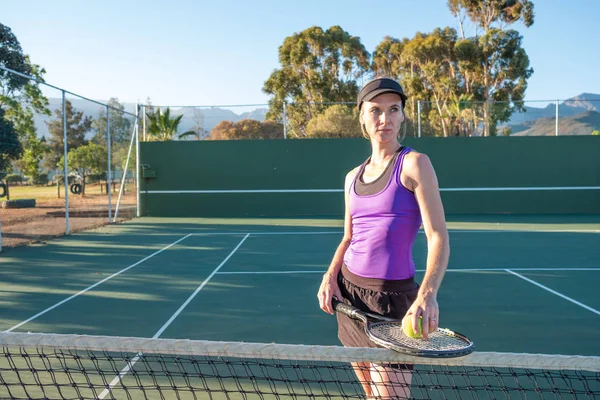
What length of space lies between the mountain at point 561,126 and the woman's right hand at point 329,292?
16548mm

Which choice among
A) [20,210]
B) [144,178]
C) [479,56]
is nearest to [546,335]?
[20,210]

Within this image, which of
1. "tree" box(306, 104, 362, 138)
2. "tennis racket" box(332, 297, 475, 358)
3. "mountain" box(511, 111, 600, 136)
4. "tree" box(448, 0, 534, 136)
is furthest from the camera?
"tree" box(448, 0, 534, 136)

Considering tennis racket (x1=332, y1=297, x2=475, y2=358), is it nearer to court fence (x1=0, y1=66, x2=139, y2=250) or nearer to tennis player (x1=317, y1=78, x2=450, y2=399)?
tennis player (x1=317, y1=78, x2=450, y2=399)

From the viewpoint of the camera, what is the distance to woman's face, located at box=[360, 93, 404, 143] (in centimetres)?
198

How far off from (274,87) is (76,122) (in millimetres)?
16297

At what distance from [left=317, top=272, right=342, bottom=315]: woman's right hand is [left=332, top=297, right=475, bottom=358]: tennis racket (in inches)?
7.8

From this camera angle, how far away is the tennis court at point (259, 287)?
5062 mm

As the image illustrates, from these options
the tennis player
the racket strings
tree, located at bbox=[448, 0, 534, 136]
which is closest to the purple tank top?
the tennis player

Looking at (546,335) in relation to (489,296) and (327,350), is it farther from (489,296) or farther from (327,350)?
(327,350)

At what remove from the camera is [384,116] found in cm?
198

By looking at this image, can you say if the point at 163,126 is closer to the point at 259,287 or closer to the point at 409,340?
the point at 259,287

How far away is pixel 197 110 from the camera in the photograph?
18.2 m

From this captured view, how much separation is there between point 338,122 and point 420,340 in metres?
24.9

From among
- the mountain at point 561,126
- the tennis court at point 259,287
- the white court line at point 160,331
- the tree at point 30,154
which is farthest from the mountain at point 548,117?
the white court line at point 160,331
